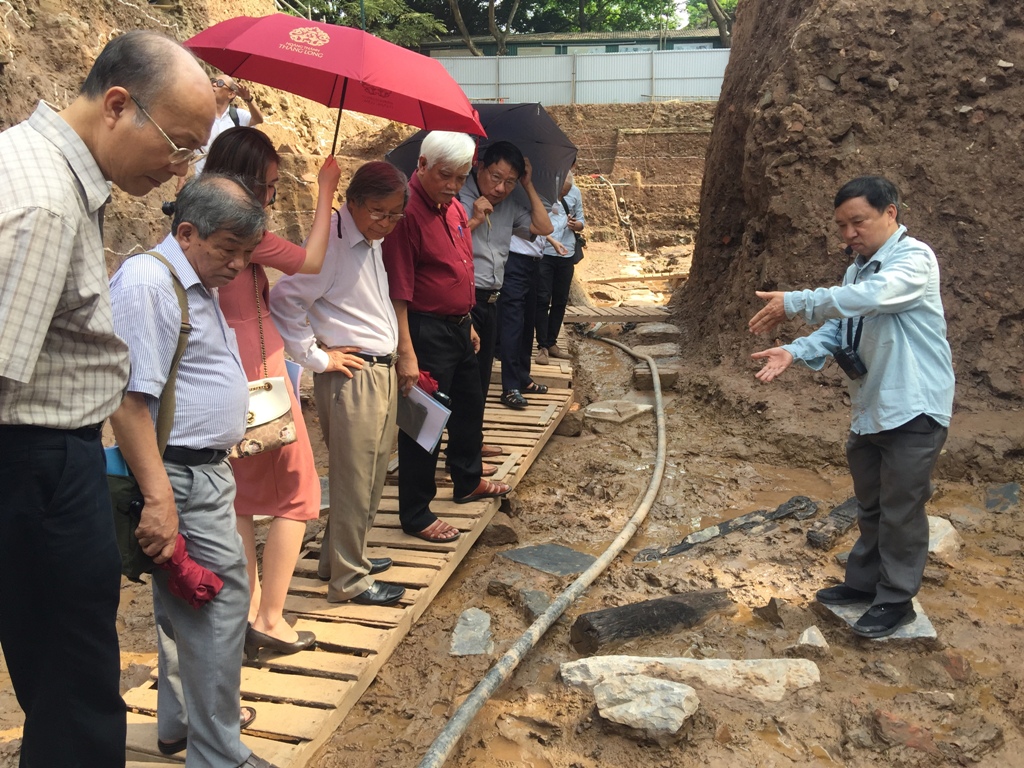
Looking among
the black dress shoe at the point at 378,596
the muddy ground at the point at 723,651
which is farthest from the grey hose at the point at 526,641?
the black dress shoe at the point at 378,596

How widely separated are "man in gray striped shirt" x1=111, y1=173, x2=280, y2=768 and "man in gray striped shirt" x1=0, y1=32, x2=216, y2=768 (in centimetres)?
25

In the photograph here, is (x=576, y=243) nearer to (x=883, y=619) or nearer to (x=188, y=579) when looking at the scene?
(x=883, y=619)

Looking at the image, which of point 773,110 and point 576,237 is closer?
point 773,110

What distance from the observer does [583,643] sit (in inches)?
132

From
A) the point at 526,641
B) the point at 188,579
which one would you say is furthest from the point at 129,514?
the point at 526,641

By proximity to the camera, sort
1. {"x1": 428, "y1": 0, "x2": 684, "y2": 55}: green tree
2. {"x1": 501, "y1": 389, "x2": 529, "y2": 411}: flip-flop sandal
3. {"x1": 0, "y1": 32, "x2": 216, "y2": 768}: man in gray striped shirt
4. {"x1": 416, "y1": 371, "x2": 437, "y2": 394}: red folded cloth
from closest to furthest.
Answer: {"x1": 0, "y1": 32, "x2": 216, "y2": 768}: man in gray striped shirt
{"x1": 416, "y1": 371, "x2": 437, "y2": 394}: red folded cloth
{"x1": 501, "y1": 389, "x2": 529, "y2": 411}: flip-flop sandal
{"x1": 428, "y1": 0, "x2": 684, "y2": 55}: green tree

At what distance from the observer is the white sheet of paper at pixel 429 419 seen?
11.6 feet

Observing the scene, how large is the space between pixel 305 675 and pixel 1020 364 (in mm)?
5198

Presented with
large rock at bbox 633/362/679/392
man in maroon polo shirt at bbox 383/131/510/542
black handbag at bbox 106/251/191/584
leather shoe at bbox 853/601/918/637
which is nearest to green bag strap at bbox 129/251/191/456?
black handbag at bbox 106/251/191/584

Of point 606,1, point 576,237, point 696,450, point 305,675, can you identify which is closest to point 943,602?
point 696,450

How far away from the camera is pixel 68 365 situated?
1.60 m

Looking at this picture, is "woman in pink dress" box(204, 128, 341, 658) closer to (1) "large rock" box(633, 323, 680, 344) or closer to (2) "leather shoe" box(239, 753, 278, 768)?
(2) "leather shoe" box(239, 753, 278, 768)

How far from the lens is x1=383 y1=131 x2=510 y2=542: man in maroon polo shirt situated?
3.48m

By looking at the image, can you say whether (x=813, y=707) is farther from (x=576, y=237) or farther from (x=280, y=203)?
(x=280, y=203)
